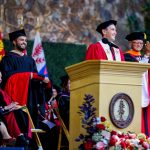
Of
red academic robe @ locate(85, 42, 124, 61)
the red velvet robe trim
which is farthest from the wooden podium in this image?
the red velvet robe trim

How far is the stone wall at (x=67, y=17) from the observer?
1831cm

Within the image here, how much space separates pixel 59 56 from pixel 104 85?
8175mm

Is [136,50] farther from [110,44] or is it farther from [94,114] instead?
[94,114]

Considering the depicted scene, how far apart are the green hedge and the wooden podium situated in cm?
731

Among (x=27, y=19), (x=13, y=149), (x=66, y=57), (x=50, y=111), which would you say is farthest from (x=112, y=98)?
(x=27, y=19)

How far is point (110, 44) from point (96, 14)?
8.55m

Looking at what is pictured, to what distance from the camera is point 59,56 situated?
1752cm

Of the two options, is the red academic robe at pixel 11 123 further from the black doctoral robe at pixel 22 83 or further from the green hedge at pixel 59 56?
the green hedge at pixel 59 56

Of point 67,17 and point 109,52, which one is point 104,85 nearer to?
point 109,52

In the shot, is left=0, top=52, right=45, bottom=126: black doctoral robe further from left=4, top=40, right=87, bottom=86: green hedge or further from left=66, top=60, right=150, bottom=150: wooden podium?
left=4, top=40, right=87, bottom=86: green hedge

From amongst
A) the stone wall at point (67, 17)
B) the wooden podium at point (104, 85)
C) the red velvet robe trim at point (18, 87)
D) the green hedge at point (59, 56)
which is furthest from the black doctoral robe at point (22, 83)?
the stone wall at point (67, 17)

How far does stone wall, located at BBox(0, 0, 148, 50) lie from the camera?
Result: 18.3 m

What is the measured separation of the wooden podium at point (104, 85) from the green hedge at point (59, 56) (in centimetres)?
731

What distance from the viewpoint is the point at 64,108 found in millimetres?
12477
